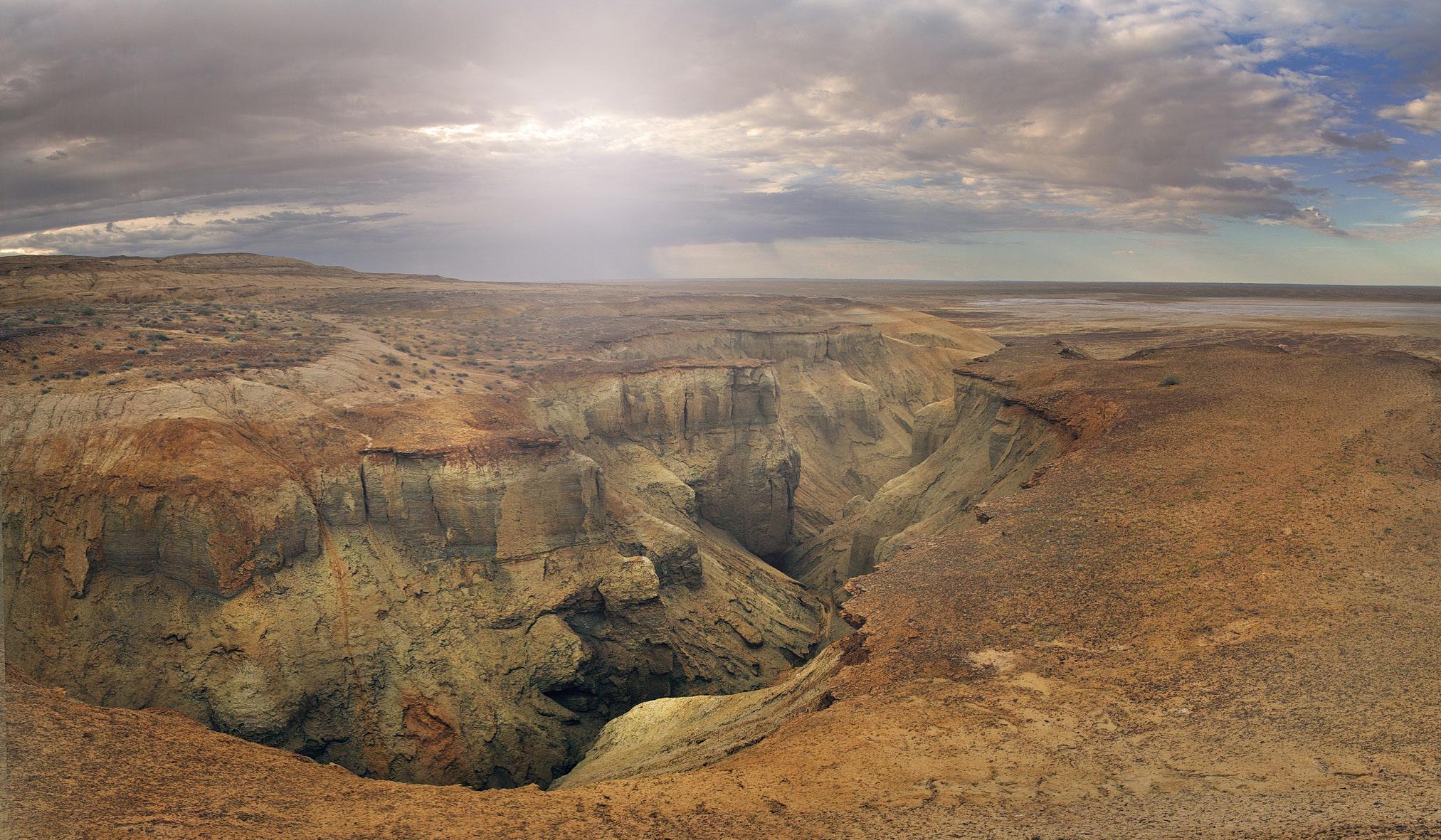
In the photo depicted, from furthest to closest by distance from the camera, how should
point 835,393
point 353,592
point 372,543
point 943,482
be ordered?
point 835,393
point 943,482
point 372,543
point 353,592

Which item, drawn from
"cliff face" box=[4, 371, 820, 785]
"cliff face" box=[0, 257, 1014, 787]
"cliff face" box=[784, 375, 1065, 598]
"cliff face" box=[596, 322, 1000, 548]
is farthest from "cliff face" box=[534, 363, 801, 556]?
"cliff face" box=[4, 371, 820, 785]

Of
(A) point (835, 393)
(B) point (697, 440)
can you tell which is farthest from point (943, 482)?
(A) point (835, 393)

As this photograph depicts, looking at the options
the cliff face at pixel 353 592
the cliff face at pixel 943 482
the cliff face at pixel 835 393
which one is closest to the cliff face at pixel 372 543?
the cliff face at pixel 353 592

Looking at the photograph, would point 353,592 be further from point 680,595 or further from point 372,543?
point 680,595

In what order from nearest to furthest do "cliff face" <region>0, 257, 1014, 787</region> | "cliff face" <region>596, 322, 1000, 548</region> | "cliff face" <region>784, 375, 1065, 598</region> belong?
"cliff face" <region>0, 257, 1014, 787</region> < "cliff face" <region>784, 375, 1065, 598</region> < "cliff face" <region>596, 322, 1000, 548</region>

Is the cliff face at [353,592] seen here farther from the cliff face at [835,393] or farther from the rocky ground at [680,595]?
the cliff face at [835,393]

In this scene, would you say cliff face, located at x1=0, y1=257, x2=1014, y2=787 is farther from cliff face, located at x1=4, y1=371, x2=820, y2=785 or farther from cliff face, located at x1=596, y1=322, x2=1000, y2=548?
cliff face, located at x1=596, y1=322, x2=1000, y2=548

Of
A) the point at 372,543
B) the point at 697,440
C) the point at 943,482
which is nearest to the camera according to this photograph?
the point at 372,543

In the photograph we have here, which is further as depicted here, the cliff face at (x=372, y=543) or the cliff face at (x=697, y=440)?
the cliff face at (x=697, y=440)
